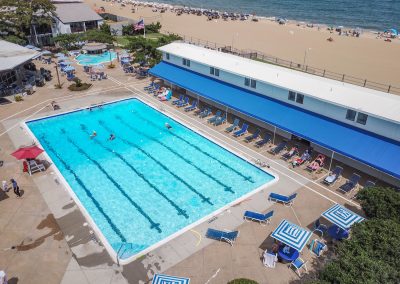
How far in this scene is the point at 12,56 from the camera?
125 feet

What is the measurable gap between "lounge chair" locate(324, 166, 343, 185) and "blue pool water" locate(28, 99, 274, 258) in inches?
155

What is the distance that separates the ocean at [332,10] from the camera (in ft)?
330

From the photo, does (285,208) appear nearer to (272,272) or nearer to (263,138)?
(272,272)

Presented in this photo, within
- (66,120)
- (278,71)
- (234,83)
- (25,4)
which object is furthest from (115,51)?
(278,71)

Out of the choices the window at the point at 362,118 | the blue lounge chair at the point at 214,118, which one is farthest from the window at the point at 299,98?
the blue lounge chair at the point at 214,118

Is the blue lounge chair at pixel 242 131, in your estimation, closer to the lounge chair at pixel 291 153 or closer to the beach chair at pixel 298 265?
the lounge chair at pixel 291 153

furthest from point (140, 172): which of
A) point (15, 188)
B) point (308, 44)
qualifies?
point (308, 44)

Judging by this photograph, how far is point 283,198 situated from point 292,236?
15.3 feet

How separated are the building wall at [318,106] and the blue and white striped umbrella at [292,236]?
35.7ft

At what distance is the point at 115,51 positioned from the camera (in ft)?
186

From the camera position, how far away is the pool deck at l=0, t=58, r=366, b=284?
52.3 ft

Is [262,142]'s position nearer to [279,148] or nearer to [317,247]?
[279,148]

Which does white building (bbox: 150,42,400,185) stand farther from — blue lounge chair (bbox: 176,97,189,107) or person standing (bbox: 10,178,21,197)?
person standing (bbox: 10,178,21,197)

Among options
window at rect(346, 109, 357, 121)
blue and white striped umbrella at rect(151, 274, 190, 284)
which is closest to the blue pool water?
blue and white striped umbrella at rect(151, 274, 190, 284)
